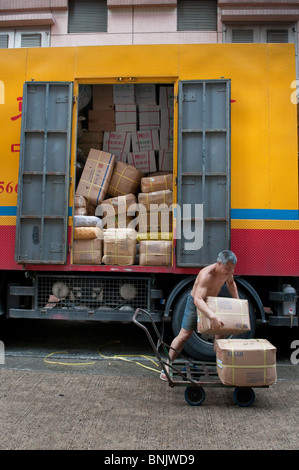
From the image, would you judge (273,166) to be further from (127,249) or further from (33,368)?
(33,368)

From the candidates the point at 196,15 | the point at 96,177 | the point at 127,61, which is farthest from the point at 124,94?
the point at 196,15

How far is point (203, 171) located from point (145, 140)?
5.35 ft

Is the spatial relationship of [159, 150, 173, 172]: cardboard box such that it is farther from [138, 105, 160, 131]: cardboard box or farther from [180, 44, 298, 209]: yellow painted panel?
[180, 44, 298, 209]: yellow painted panel

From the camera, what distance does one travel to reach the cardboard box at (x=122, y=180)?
5.88 m

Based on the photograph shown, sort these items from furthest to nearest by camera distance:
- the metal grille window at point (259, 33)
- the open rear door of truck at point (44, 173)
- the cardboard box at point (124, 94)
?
the metal grille window at point (259, 33) → the cardboard box at point (124, 94) → the open rear door of truck at point (44, 173)

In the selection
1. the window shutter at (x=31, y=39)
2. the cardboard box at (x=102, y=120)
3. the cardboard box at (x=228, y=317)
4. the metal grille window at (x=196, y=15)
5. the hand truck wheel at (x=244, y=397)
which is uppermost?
the metal grille window at (x=196, y=15)

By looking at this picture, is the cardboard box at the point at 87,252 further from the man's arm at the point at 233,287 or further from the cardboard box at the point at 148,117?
the cardboard box at the point at 148,117

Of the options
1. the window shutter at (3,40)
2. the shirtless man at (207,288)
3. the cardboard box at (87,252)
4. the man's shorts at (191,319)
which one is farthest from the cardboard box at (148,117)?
the window shutter at (3,40)

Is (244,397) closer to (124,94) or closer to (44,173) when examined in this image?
(44,173)

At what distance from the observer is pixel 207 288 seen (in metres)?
4.04

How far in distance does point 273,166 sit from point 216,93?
1.13 m

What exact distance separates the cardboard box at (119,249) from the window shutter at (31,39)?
Answer: 737 cm

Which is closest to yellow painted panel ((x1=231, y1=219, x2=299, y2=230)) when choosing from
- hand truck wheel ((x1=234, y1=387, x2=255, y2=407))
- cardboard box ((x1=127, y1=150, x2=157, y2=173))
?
cardboard box ((x1=127, y1=150, x2=157, y2=173))

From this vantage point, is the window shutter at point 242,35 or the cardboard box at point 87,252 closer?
the cardboard box at point 87,252
